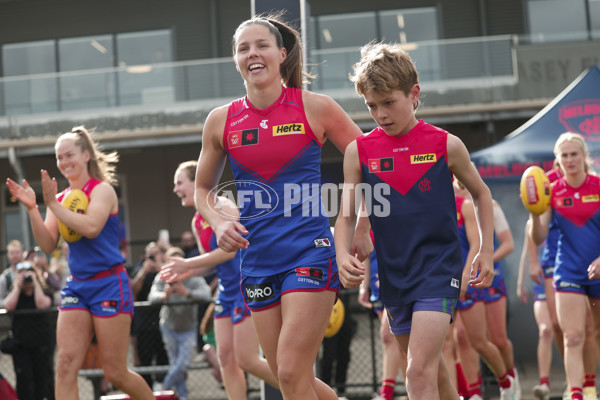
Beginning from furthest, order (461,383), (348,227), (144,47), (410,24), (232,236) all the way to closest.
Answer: (144,47)
(410,24)
(461,383)
(348,227)
(232,236)

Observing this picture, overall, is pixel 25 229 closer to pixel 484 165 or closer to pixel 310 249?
pixel 484 165

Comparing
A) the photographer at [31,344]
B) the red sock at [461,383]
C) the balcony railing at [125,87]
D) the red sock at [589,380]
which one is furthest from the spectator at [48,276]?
the balcony railing at [125,87]

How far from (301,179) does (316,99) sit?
1.41 ft

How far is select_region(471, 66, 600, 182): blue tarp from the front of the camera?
9719mm

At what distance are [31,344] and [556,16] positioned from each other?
63.1 feet

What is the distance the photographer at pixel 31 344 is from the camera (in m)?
8.87

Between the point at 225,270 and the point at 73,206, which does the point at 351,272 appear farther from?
the point at 225,270

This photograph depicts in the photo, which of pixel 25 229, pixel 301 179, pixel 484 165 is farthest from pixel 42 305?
pixel 25 229

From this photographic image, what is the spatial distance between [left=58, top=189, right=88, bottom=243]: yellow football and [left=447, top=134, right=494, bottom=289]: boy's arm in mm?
2998

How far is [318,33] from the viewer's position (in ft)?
77.3

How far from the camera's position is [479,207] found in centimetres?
425

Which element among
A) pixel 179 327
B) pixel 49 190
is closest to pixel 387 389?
pixel 179 327

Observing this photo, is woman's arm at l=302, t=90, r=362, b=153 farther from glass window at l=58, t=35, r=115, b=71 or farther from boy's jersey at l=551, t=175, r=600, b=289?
glass window at l=58, t=35, r=115, b=71

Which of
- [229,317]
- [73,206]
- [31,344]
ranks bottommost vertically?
[31,344]
